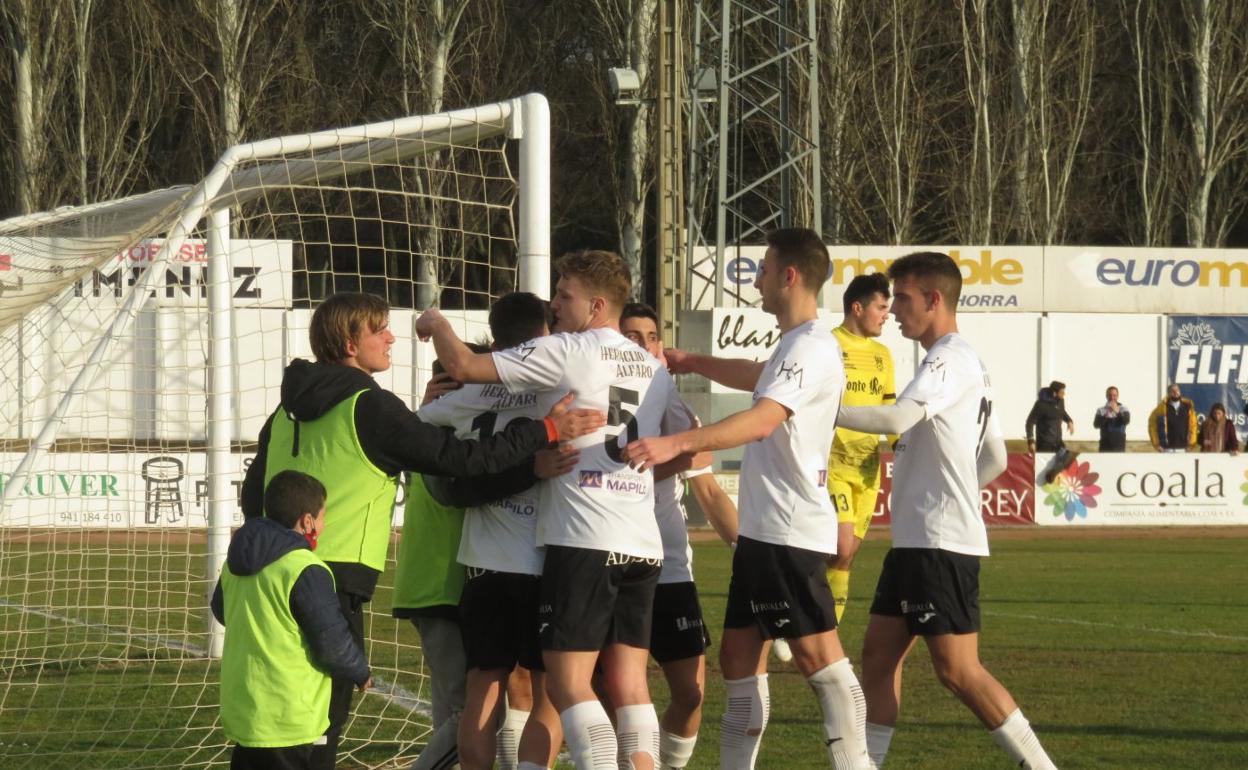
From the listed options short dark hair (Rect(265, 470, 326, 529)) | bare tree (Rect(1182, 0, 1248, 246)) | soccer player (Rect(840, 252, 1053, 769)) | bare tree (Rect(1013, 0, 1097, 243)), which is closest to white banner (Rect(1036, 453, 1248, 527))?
bare tree (Rect(1013, 0, 1097, 243))

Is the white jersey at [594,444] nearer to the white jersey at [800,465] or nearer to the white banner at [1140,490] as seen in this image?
the white jersey at [800,465]

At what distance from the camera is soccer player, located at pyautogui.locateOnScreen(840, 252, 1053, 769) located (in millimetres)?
6461

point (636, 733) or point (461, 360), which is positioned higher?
point (461, 360)

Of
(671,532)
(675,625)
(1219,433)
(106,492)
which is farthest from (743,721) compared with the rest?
(1219,433)

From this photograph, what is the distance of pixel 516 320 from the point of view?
6.05m

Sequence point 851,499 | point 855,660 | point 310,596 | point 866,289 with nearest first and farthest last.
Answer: point 310,596, point 866,289, point 851,499, point 855,660

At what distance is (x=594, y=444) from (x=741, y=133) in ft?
87.8

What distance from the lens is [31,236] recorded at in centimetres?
1084

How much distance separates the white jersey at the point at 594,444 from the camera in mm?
5645

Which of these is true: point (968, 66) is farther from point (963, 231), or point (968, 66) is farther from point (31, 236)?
point (31, 236)

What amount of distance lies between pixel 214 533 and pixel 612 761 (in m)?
5.19

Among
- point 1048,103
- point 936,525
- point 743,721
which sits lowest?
point 743,721

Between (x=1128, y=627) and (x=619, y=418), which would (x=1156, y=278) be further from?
(x=619, y=418)

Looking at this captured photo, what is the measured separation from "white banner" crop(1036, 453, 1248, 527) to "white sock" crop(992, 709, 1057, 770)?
736 inches
